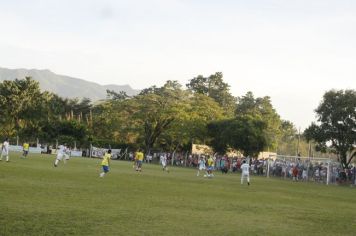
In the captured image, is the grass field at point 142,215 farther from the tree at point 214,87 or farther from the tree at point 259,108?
the tree at point 214,87

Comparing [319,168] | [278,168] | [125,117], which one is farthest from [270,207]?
[125,117]

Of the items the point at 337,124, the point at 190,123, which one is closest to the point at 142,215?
the point at 337,124

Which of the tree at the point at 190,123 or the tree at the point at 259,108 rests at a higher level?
the tree at the point at 259,108

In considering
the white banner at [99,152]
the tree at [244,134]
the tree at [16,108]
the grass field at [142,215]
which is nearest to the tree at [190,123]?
the tree at [244,134]

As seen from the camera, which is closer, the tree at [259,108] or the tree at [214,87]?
the tree at [259,108]

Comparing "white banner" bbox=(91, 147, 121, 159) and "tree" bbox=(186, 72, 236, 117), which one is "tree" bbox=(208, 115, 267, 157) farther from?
"tree" bbox=(186, 72, 236, 117)

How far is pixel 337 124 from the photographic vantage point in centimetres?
5466

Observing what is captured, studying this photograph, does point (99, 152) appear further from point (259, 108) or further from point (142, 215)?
point (142, 215)

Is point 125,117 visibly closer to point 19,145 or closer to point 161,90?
point 161,90

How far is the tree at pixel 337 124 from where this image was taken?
176 feet

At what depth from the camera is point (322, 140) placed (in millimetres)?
55938

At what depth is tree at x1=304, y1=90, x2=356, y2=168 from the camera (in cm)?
5378

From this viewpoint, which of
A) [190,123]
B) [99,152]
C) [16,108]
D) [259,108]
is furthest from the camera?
[259,108]

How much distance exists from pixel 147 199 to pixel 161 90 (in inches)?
2521
